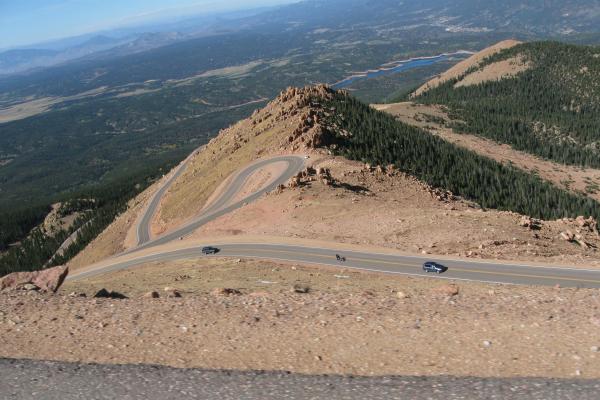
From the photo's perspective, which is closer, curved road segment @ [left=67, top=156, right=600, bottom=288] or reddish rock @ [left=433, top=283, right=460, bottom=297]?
reddish rock @ [left=433, top=283, right=460, bottom=297]

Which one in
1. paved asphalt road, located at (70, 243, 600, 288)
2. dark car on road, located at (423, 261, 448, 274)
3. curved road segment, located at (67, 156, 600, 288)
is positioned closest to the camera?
paved asphalt road, located at (70, 243, 600, 288)

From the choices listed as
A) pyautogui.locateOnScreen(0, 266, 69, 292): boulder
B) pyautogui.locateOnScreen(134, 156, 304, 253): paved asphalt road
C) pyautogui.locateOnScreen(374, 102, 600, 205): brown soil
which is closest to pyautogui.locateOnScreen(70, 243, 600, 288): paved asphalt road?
pyautogui.locateOnScreen(134, 156, 304, 253): paved asphalt road

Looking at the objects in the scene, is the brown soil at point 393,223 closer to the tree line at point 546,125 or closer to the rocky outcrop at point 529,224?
the rocky outcrop at point 529,224

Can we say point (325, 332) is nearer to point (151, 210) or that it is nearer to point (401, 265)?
point (401, 265)

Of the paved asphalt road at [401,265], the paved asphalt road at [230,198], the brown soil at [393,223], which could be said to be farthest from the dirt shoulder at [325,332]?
the paved asphalt road at [230,198]

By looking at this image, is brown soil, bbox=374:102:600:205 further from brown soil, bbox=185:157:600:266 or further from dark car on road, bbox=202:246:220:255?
dark car on road, bbox=202:246:220:255

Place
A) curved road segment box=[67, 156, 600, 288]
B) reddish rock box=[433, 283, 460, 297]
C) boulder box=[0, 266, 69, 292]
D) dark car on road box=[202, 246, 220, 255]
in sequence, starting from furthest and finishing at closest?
1. dark car on road box=[202, 246, 220, 255]
2. curved road segment box=[67, 156, 600, 288]
3. boulder box=[0, 266, 69, 292]
4. reddish rock box=[433, 283, 460, 297]

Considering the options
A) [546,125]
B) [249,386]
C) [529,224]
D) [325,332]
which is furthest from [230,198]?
[546,125]
